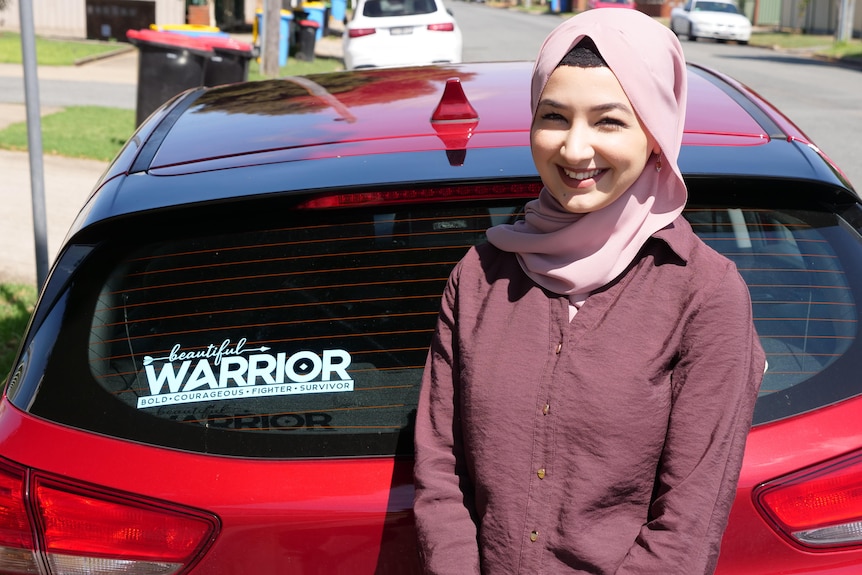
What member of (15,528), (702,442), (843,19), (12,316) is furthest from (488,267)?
(843,19)

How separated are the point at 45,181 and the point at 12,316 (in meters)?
4.23

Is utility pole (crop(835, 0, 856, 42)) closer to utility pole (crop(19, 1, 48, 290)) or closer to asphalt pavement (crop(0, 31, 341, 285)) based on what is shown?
asphalt pavement (crop(0, 31, 341, 285))

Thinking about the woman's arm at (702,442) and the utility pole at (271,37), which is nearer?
the woman's arm at (702,442)

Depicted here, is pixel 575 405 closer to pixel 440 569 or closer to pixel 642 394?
pixel 642 394

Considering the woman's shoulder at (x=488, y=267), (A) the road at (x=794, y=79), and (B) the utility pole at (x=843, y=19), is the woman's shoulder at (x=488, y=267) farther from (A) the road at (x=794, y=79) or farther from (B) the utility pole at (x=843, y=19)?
(B) the utility pole at (x=843, y=19)

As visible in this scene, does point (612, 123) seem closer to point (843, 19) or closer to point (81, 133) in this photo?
point (81, 133)

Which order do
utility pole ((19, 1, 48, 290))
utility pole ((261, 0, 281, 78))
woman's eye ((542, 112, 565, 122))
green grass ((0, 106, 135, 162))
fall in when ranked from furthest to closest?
utility pole ((261, 0, 281, 78)), green grass ((0, 106, 135, 162)), utility pole ((19, 1, 48, 290)), woman's eye ((542, 112, 565, 122))

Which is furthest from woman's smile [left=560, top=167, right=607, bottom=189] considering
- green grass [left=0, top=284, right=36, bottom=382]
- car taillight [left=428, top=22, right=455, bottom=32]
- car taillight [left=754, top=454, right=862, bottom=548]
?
car taillight [left=428, top=22, right=455, bottom=32]

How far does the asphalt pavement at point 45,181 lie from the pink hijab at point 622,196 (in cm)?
403

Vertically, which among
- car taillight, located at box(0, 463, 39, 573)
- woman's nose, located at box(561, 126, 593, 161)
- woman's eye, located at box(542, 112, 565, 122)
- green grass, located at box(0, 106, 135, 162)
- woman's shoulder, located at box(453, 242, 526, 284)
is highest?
woman's eye, located at box(542, 112, 565, 122)

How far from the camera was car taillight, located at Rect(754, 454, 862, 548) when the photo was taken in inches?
73.9

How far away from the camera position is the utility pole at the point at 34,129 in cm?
482

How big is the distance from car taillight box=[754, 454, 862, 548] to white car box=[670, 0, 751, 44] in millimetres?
32942

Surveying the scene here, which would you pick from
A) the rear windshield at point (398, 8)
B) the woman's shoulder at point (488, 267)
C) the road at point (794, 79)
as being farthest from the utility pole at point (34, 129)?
the rear windshield at point (398, 8)
